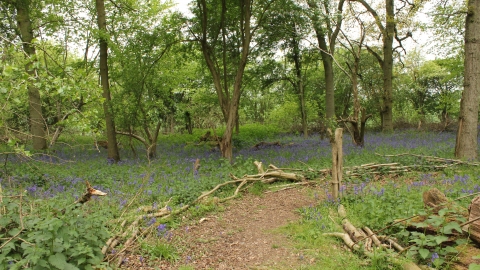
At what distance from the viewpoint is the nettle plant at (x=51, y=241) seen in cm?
296

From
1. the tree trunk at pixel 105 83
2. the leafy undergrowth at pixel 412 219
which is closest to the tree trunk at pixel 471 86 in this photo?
the leafy undergrowth at pixel 412 219

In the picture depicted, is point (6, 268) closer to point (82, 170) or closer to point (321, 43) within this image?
point (82, 170)

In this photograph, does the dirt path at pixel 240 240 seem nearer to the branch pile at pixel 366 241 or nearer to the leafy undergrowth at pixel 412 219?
the leafy undergrowth at pixel 412 219

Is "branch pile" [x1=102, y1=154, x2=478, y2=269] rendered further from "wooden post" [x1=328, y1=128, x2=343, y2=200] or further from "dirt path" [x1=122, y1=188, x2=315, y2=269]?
"wooden post" [x1=328, y1=128, x2=343, y2=200]

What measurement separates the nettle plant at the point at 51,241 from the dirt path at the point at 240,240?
21.1 inches

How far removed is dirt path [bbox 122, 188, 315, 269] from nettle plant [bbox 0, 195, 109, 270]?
1.76 feet

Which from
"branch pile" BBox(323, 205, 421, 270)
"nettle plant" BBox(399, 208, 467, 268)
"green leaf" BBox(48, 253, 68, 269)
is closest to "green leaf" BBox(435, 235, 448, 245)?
"nettle plant" BBox(399, 208, 467, 268)

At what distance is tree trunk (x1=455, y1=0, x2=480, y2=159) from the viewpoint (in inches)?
327

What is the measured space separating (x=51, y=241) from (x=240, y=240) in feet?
8.14

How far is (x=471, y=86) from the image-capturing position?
8422mm

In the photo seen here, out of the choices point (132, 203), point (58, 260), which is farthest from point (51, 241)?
point (132, 203)

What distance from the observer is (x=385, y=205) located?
4.86m

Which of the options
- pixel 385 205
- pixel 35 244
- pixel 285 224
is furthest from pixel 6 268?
pixel 385 205

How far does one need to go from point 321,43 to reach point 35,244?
14.4 meters
